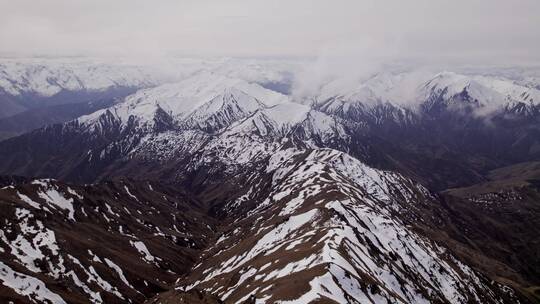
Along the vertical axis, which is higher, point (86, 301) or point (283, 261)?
point (283, 261)

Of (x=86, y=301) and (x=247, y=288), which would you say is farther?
(x=86, y=301)

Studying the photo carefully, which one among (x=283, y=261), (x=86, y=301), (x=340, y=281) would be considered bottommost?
(x=86, y=301)

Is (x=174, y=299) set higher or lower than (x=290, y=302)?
lower

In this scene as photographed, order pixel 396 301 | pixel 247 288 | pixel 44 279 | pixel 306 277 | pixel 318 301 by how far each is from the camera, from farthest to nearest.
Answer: pixel 44 279 → pixel 247 288 → pixel 396 301 → pixel 306 277 → pixel 318 301

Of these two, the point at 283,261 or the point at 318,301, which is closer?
the point at 318,301

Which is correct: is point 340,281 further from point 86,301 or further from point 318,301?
point 86,301

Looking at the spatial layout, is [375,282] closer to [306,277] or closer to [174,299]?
[306,277]

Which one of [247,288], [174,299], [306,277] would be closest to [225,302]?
[247,288]

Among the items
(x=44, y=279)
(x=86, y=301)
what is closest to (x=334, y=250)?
(x=86, y=301)

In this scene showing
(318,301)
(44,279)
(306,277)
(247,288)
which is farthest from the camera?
(44,279)
